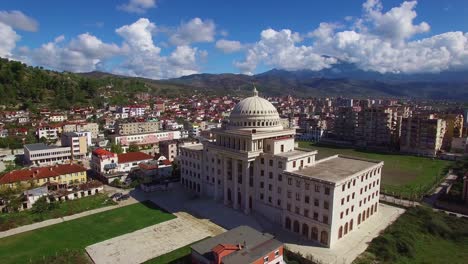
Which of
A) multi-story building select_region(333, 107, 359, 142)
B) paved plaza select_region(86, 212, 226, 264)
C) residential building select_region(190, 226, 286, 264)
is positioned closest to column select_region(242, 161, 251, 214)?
paved plaza select_region(86, 212, 226, 264)

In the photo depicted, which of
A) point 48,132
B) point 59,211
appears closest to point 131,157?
point 59,211

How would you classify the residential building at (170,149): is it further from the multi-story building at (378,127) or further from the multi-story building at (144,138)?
the multi-story building at (378,127)

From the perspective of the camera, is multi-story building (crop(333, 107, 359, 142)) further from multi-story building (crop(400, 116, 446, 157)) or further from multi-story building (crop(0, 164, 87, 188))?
multi-story building (crop(0, 164, 87, 188))

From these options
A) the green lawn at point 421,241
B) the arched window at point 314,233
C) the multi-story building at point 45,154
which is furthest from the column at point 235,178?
the multi-story building at point 45,154

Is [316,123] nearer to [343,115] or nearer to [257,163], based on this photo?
[343,115]

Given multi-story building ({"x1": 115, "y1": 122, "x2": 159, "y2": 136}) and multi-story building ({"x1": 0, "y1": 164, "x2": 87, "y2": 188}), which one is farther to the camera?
multi-story building ({"x1": 115, "y1": 122, "x2": 159, "y2": 136})
